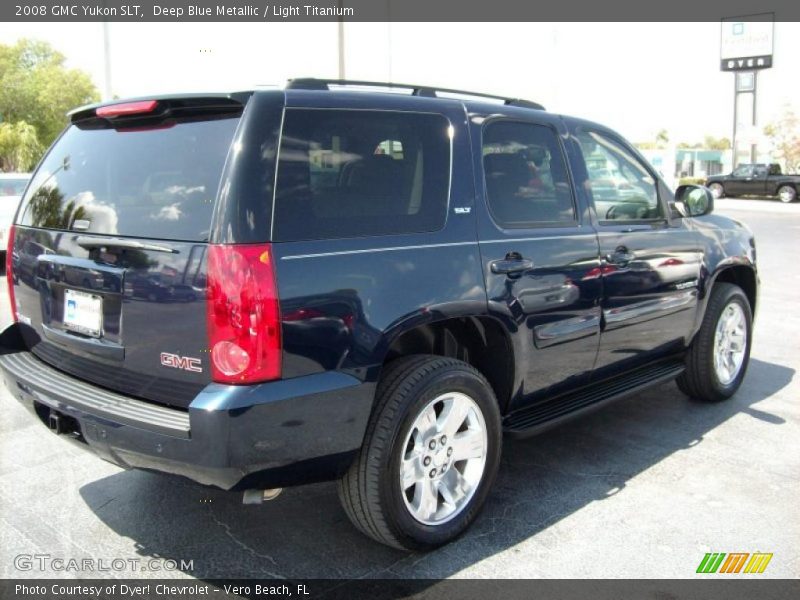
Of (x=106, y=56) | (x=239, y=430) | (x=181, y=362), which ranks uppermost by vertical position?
(x=106, y=56)

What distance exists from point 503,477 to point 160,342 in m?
2.02

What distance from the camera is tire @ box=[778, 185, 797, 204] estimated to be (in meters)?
31.3

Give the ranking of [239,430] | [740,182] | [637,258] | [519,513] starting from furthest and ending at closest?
[740,182] → [637,258] → [519,513] → [239,430]

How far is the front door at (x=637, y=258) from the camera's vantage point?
402 cm

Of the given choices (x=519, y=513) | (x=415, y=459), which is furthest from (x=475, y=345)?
(x=519, y=513)

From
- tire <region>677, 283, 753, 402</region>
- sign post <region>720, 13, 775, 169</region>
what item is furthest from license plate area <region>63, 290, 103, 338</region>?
sign post <region>720, 13, 775, 169</region>

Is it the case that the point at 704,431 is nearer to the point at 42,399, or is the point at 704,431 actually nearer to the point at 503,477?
the point at 503,477

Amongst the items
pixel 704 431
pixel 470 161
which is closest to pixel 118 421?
pixel 470 161

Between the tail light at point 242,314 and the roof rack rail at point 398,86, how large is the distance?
30.0 inches

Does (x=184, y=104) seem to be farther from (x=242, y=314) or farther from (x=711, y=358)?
(x=711, y=358)

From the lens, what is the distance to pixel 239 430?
2.50 metres

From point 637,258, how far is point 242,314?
2507 millimetres

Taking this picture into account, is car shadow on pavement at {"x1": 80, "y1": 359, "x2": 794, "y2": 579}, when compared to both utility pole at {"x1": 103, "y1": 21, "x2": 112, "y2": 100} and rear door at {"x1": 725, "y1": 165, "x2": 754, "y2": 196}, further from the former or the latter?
rear door at {"x1": 725, "y1": 165, "x2": 754, "y2": 196}

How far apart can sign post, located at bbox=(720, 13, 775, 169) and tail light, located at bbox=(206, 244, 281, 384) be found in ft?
143
